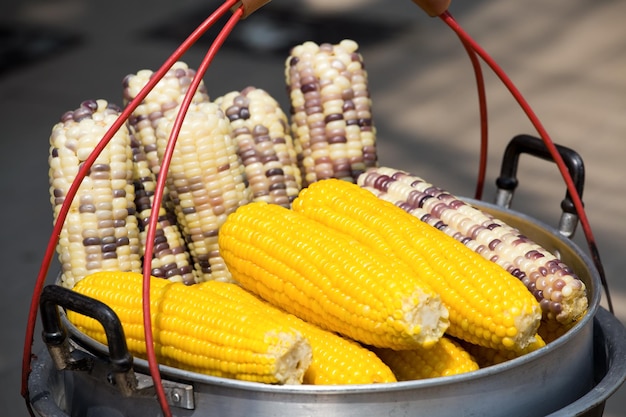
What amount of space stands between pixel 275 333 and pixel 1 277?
2202 millimetres

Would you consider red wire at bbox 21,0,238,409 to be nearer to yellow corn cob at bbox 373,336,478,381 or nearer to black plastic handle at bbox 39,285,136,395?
black plastic handle at bbox 39,285,136,395

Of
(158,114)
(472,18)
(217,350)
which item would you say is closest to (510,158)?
(158,114)

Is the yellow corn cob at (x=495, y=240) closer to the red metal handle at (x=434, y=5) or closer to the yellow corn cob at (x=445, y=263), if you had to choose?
the yellow corn cob at (x=445, y=263)

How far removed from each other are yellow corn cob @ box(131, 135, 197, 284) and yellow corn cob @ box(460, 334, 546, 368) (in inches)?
19.0

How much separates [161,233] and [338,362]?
46 cm

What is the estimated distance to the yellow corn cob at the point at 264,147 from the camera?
57.5 inches

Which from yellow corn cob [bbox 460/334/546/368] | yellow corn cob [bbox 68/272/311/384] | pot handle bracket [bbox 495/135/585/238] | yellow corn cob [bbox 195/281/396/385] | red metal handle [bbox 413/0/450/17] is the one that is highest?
red metal handle [bbox 413/0/450/17]

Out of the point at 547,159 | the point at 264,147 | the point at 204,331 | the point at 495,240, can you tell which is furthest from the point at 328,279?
the point at 547,159

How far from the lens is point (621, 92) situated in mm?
4031

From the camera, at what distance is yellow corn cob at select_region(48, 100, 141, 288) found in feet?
4.37

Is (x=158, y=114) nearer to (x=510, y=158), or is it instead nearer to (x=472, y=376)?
(x=510, y=158)

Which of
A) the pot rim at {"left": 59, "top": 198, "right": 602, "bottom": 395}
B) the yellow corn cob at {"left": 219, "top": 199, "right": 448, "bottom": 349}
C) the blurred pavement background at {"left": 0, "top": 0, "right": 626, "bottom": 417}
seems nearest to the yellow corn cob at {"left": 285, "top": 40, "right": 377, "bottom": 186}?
the yellow corn cob at {"left": 219, "top": 199, "right": 448, "bottom": 349}

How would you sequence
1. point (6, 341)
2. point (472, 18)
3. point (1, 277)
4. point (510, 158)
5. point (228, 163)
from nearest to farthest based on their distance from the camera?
point (228, 163), point (510, 158), point (6, 341), point (1, 277), point (472, 18)

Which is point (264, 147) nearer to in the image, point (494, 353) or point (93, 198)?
point (93, 198)
